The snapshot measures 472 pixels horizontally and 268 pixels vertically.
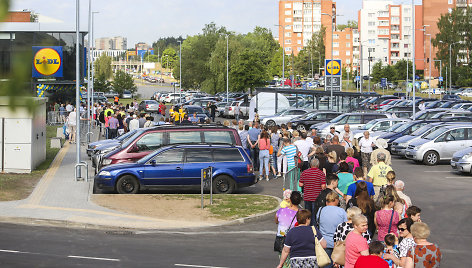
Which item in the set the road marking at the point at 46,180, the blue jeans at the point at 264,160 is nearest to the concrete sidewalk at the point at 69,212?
the road marking at the point at 46,180

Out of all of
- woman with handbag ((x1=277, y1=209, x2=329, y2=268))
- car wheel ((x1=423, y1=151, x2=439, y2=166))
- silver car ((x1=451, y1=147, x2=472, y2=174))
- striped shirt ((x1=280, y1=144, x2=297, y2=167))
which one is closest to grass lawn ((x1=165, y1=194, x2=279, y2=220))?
striped shirt ((x1=280, y1=144, x2=297, y2=167))

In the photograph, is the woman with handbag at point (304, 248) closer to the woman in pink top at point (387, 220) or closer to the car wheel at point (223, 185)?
the woman in pink top at point (387, 220)

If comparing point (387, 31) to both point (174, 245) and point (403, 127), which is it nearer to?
point (403, 127)

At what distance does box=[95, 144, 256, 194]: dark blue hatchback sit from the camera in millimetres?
19016

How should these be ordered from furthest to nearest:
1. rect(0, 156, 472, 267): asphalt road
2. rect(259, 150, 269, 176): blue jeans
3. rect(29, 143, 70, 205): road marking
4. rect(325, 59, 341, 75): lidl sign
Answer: rect(325, 59, 341, 75): lidl sign, rect(259, 150, 269, 176): blue jeans, rect(29, 143, 70, 205): road marking, rect(0, 156, 472, 267): asphalt road

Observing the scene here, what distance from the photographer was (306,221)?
8.17 m

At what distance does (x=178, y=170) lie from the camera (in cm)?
1906

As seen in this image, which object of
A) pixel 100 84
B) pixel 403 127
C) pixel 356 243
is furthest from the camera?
pixel 100 84

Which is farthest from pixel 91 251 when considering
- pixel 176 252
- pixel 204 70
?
pixel 204 70

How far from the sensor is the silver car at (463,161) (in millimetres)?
23891

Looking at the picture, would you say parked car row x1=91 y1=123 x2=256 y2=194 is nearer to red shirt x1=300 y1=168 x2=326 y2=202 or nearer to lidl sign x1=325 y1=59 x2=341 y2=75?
red shirt x1=300 y1=168 x2=326 y2=202

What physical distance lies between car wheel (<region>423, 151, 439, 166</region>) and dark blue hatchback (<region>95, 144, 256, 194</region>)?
10751mm

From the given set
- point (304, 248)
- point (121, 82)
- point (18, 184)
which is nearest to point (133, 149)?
point (18, 184)

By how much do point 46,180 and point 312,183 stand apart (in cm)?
1211
